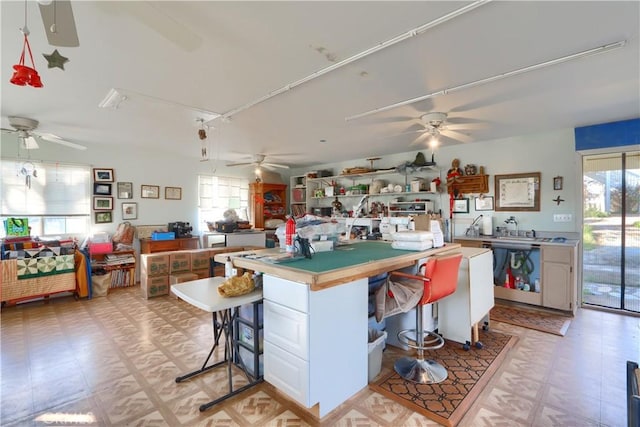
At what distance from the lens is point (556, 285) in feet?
12.4

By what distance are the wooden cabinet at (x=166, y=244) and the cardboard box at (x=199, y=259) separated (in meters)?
0.65

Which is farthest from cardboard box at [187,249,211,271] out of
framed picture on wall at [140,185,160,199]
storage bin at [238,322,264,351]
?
storage bin at [238,322,264,351]

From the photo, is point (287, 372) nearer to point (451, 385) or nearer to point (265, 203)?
point (451, 385)

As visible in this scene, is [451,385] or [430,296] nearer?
[430,296]

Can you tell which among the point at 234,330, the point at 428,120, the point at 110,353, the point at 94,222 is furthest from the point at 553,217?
the point at 94,222

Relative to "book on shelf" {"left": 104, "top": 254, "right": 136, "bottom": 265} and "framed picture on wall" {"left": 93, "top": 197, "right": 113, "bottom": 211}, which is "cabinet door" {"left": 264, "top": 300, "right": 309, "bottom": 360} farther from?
"framed picture on wall" {"left": 93, "top": 197, "right": 113, "bottom": 211}

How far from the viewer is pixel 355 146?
17.0 feet

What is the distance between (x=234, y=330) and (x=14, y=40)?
8.18 feet

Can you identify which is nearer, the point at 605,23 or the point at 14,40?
the point at 605,23

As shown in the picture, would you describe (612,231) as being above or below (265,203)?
below

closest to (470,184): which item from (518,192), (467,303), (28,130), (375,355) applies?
(518,192)

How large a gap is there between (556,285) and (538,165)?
1.72 m

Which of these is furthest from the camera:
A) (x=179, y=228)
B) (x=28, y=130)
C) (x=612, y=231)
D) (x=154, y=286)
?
(x=179, y=228)

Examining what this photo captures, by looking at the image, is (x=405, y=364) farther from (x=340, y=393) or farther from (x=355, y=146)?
(x=355, y=146)
